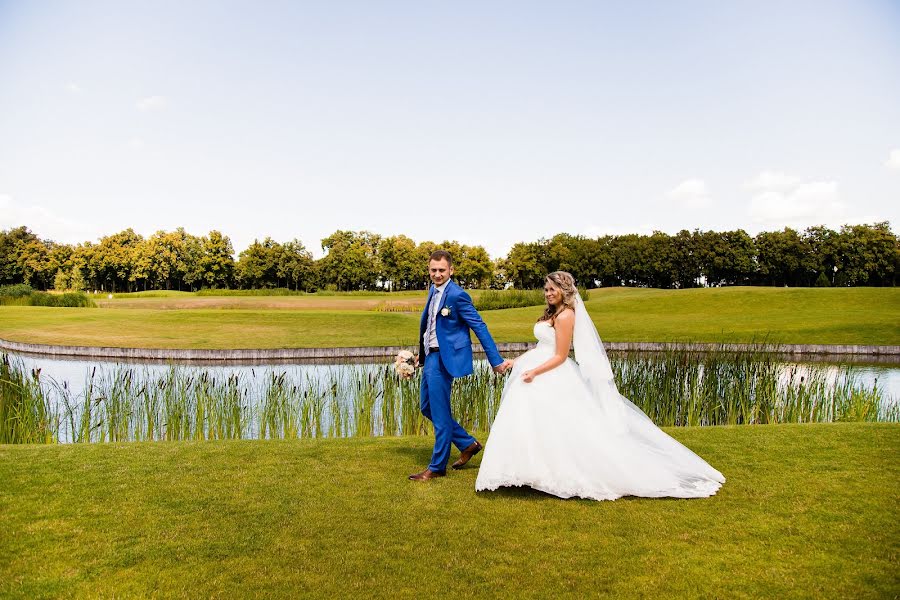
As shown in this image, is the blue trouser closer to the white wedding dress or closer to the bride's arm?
the white wedding dress

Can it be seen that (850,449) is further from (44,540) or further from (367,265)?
(367,265)

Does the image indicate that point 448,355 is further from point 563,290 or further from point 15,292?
point 15,292

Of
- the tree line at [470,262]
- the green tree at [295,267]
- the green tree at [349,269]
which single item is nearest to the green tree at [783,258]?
the tree line at [470,262]

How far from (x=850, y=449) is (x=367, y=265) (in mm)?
→ 95596

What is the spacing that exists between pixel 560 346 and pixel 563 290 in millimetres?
528

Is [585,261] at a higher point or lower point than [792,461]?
higher

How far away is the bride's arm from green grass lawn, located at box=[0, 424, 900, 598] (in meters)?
1.12

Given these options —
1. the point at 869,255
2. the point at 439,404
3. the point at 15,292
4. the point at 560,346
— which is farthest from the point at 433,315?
the point at 869,255

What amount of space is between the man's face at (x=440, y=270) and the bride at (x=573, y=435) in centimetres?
98

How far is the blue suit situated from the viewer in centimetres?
624

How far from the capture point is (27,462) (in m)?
6.91

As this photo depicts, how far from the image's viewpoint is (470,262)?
103m

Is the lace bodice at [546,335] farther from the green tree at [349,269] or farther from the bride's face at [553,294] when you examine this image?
the green tree at [349,269]

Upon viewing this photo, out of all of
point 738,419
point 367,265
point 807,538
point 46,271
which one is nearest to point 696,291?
point 738,419
